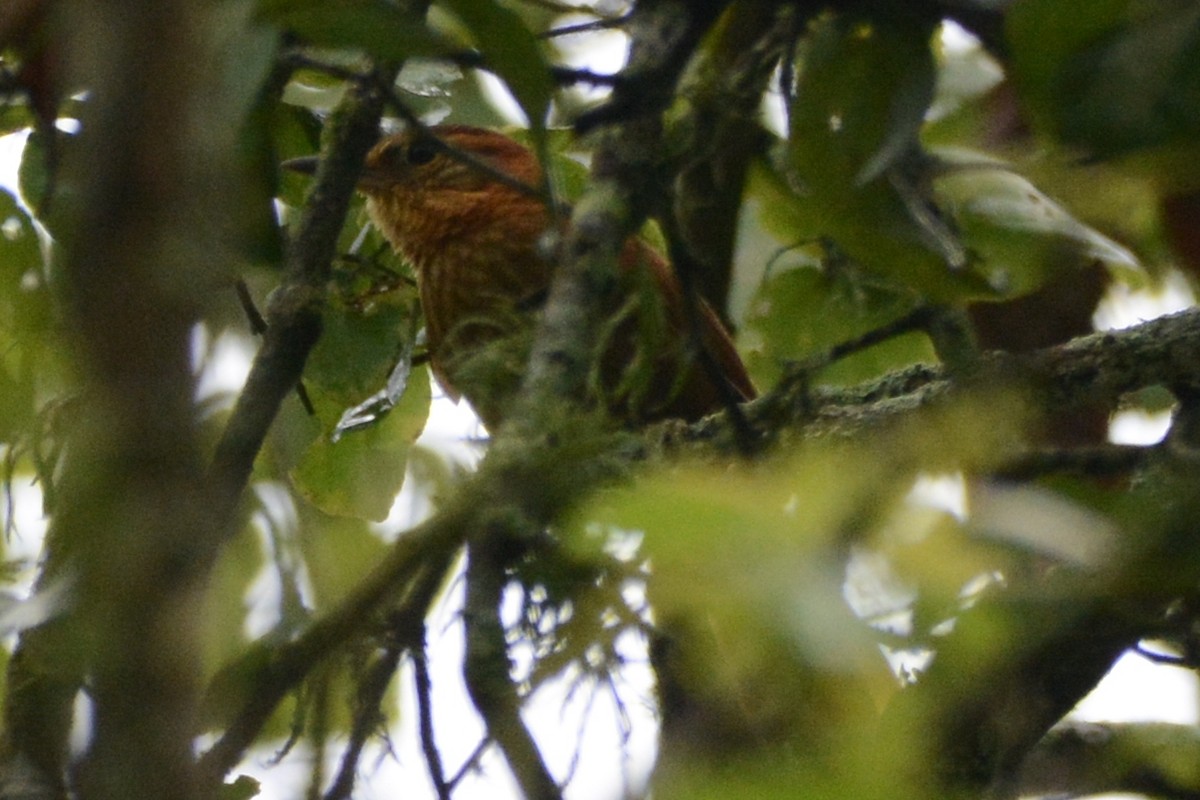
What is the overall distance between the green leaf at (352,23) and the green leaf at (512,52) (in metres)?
0.05

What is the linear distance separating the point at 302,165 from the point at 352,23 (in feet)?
3.33

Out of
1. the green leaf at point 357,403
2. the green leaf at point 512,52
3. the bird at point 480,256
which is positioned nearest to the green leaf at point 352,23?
the green leaf at point 512,52

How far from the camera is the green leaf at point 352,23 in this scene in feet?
4.50

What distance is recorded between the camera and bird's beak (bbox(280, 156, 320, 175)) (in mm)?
2303

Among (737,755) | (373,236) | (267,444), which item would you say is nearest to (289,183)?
(267,444)

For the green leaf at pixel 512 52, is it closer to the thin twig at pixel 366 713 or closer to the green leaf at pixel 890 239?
the green leaf at pixel 890 239

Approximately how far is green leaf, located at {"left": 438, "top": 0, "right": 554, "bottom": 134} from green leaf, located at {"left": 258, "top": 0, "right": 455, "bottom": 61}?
5 cm

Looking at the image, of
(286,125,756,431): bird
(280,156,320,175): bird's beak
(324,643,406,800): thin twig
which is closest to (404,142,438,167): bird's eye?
(286,125,756,431): bird

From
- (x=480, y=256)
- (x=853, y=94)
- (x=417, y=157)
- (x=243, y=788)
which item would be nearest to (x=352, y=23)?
(x=853, y=94)

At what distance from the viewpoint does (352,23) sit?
137 cm

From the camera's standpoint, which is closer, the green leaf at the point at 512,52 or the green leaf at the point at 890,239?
the green leaf at the point at 512,52

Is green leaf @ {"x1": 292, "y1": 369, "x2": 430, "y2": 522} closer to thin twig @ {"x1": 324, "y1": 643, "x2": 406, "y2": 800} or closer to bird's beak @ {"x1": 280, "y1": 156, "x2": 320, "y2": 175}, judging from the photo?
bird's beak @ {"x1": 280, "y1": 156, "x2": 320, "y2": 175}

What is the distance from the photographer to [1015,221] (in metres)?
1.93

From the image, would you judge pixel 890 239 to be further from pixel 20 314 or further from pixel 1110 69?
pixel 20 314
